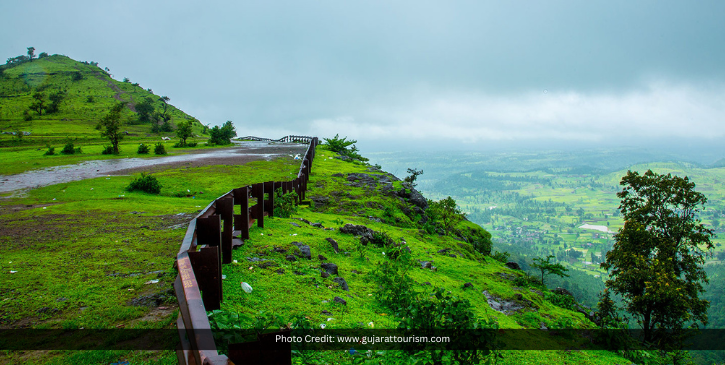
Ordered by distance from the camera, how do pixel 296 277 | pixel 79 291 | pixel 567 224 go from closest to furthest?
1. pixel 79 291
2. pixel 296 277
3. pixel 567 224

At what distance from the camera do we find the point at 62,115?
63.2 meters

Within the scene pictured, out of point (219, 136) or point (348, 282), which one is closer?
point (348, 282)

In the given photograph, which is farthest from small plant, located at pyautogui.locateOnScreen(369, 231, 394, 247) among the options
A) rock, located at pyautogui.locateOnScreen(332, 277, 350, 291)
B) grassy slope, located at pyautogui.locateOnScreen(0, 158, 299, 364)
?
grassy slope, located at pyautogui.locateOnScreen(0, 158, 299, 364)

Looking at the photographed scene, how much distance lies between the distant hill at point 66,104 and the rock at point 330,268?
37882 mm

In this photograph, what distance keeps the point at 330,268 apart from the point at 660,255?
1775 centimetres

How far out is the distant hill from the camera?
164 ft

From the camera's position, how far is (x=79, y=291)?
174 inches

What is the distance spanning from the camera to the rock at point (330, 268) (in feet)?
20.4

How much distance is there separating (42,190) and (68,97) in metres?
83.2

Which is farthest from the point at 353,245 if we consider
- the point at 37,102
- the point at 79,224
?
the point at 37,102

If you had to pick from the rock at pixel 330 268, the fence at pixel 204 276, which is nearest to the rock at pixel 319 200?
the fence at pixel 204 276

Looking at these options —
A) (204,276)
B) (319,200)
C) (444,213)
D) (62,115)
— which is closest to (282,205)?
(319,200)

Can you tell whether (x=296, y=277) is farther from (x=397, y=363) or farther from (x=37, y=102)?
(x=37, y=102)

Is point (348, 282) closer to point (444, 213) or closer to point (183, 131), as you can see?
point (444, 213)
